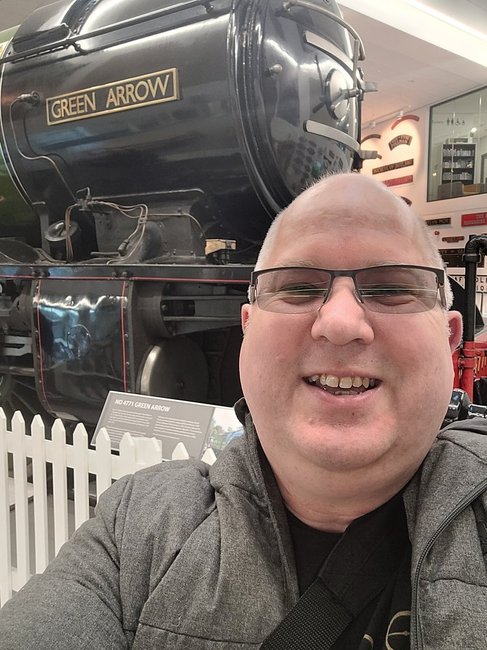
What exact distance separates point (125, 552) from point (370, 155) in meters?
2.76

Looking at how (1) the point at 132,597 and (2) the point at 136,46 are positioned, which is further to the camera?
(2) the point at 136,46

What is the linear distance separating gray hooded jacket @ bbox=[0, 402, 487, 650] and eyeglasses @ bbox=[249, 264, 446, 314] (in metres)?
0.25

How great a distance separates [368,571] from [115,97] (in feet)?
8.07

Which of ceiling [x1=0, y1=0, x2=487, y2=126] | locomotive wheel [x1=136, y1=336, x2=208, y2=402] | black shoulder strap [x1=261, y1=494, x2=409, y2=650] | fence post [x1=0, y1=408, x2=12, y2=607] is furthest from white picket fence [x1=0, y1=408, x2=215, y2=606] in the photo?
ceiling [x1=0, y1=0, x2=487, y2=126]

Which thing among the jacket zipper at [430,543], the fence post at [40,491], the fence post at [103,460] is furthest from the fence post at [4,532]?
the jacket zipper at [430,543]

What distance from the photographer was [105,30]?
249cm

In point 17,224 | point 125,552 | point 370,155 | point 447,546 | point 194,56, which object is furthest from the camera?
point 17,224

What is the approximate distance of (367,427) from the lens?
0.79m

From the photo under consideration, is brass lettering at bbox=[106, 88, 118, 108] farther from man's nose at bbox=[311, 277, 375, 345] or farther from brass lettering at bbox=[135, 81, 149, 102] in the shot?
man's nose at bbox=[311, 277, 375, 345]

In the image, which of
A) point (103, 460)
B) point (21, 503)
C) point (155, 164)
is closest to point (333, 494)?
point (103, 460)

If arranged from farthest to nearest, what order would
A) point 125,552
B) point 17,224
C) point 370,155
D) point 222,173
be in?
point 17,224 → point 370,155 → point 222,173 → point 125,552

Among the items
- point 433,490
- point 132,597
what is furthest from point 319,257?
point 132,597

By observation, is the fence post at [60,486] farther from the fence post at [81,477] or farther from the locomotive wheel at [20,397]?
the locomotive wheel at [20,397]

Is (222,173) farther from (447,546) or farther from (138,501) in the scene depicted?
(447,546)
